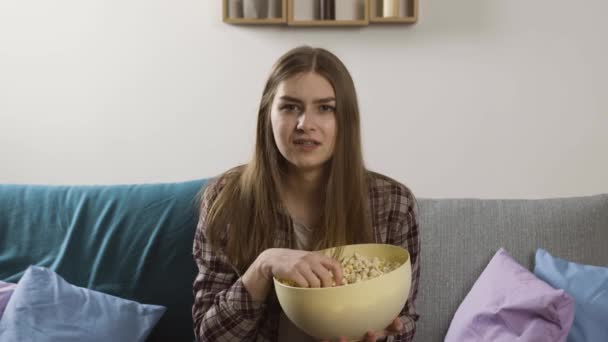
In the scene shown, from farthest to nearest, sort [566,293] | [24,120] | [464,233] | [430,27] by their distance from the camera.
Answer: [24,120], [430,27], [464,233], [566,293]

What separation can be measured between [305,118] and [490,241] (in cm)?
82

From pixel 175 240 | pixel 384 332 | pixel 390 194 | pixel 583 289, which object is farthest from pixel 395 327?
pixel 175 240

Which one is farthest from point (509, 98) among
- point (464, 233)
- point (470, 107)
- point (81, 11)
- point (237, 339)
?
point (81, 11)

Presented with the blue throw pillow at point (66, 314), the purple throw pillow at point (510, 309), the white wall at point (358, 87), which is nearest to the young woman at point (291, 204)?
the purple throw pillow at point (510, 309)

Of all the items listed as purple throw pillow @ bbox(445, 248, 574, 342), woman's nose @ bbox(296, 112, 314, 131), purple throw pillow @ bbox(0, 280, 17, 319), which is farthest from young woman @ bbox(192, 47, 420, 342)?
purple throw pillow @ bbox(0, 280, 17, 319)

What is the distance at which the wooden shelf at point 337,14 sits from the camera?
7.04 ft

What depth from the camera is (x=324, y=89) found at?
1.25 metres

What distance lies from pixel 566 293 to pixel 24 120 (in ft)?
6.39

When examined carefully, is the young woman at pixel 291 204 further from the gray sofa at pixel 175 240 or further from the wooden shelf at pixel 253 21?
the wooden shelf at pixel 253 21

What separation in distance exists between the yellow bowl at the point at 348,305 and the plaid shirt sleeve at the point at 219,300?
23 centimetres

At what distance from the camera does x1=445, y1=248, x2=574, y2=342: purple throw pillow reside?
148 cm

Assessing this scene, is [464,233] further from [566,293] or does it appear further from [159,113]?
[159,113]

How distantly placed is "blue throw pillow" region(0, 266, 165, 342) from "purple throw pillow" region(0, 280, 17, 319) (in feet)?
0.12

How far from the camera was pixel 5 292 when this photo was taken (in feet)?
5.46
